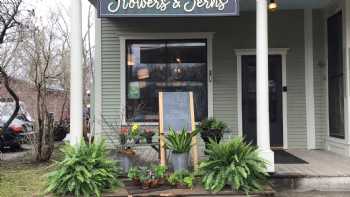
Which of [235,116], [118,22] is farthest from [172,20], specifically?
[235,116]

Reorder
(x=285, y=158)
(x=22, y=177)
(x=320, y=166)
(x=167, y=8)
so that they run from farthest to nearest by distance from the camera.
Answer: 1. (x=285, y=158)
2. (x=22, y=177)
3. (x=320, y=166)
4. (x=167, y=8)

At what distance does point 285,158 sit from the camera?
8164mm

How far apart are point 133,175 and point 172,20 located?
4495 mm

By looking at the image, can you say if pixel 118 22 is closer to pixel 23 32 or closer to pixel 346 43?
pixel 23 32

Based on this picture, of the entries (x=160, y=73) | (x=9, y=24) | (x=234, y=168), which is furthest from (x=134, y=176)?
(x=9, y=24)

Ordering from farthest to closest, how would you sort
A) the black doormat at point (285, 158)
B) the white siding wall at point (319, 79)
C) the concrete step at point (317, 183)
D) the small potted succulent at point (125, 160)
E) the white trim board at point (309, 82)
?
the white trim board at point (309, 82)
the white siding wall at point (319, 79)
the black doormat at point (285, 158)
the small potted succulent at point (125, 160)
the concrete step at point (317, 183)

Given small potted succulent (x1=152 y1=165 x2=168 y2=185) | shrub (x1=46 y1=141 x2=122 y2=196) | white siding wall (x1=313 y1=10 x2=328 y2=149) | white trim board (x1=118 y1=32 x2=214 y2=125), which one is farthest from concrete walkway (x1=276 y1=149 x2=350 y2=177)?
shrub (x1=46 y1=141 x2=122 y2=196)

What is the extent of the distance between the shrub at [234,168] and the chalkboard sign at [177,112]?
107 centimetres

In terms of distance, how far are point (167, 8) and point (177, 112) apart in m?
1.67

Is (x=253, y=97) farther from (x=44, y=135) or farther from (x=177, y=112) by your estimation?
(x=44, y=135)

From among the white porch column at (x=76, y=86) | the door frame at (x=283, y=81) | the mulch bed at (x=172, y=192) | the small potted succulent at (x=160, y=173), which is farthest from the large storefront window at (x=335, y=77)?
the white porch column at (x=76, y=86)

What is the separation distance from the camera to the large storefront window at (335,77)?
8.65 metres

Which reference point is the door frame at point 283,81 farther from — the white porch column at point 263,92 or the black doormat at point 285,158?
the white porch column at point 263,92

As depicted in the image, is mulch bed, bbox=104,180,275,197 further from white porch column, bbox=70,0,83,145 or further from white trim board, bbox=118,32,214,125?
white trim board, bbox=118,32,214,125
